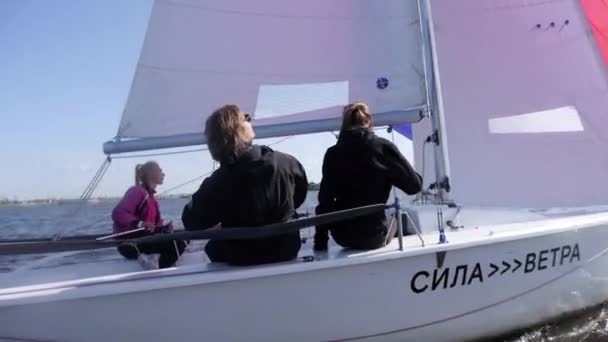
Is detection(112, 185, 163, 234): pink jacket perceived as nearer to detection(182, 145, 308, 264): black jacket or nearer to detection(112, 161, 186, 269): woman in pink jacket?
detection(112, 161, 186, 269): woman in pink jacket

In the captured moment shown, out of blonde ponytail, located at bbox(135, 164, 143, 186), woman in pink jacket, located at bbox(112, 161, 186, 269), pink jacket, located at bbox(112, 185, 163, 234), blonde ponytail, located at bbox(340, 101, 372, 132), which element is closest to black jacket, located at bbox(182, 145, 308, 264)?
blonde ponytail, located at bbox(340, 101, 372, 132)

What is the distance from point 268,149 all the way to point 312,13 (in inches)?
80.6

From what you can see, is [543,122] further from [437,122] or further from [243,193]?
[243,193]

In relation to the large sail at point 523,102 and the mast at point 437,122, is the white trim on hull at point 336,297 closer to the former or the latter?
the mast at point 437,122

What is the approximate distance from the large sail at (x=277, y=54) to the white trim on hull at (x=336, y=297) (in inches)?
60.3

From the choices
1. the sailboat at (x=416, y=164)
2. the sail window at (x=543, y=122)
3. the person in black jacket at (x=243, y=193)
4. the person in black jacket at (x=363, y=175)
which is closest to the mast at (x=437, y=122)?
the sailboat at (x=416, y=164)

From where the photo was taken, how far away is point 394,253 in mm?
3174

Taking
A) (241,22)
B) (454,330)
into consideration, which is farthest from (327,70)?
(454,330)

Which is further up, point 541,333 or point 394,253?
point 394,253

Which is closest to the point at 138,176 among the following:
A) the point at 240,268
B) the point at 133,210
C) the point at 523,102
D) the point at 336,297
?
the point at 133,210

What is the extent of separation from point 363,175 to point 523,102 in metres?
2.61

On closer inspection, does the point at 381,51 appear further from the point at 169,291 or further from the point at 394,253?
the point at 169,291

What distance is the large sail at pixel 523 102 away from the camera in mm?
5152

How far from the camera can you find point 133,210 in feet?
13.4
